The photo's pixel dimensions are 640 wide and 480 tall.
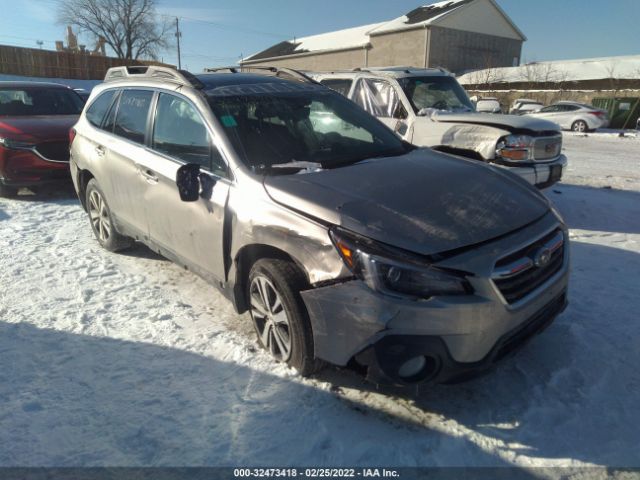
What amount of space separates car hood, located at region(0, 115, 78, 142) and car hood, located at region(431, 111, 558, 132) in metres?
5.67

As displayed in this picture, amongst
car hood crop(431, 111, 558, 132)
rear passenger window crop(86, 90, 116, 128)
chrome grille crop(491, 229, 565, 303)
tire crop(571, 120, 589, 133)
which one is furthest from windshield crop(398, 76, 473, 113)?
tire crop(571, 120, 589, 133)

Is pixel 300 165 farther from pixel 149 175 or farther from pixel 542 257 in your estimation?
pixel 542 257

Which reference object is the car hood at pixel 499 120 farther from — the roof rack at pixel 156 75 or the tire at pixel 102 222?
the tire at pixel 102 222

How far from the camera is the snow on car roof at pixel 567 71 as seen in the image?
3675cm

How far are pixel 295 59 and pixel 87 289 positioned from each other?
184 feet

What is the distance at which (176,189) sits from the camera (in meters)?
3.42

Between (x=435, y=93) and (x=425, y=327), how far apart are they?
5413mm

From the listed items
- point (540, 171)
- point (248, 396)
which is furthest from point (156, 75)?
point (540, 171)

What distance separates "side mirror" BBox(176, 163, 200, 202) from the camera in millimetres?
3045

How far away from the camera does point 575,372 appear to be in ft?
9.41

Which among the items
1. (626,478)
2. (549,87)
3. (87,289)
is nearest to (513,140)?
(626,478)

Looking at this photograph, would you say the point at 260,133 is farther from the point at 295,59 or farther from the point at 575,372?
the point at 295,59

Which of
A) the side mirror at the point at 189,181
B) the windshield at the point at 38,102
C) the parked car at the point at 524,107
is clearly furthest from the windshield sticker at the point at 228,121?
the parked car at the point at 524,107

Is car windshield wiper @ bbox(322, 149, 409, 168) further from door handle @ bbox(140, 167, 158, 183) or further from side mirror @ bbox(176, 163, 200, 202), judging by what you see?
door handle @ bbox(140, 167, 158, 183)
